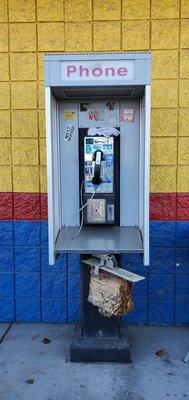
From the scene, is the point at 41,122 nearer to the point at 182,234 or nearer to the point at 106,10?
the point at 106,10

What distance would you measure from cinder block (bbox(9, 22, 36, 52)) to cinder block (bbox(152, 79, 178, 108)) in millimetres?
953

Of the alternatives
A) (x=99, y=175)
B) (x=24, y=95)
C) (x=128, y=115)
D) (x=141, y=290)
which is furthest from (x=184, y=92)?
(x=141, y=290)

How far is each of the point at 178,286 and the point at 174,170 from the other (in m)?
0.90

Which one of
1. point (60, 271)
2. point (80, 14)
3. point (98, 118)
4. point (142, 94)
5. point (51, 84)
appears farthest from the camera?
point (60, 271)

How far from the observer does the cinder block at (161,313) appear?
3.37 metres

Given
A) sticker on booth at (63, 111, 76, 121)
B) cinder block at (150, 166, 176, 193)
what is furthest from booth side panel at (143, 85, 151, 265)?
cinder block at (150, 166, 176, 193)

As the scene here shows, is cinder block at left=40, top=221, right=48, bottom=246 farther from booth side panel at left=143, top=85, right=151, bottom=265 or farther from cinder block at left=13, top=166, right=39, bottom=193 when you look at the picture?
booth side panel at left=143, top=85, right=151, bottom=265

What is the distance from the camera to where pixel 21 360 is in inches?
114

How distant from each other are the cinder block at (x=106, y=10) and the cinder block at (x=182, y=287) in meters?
2.00

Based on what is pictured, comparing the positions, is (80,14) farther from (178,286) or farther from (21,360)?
(21,360)

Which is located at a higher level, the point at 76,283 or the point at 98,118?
the point at 98,118

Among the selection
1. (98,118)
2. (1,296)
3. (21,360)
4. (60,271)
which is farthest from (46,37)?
(21,360)

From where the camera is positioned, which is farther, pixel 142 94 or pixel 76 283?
pixel 76 283

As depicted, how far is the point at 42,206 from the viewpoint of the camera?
3.32 m
